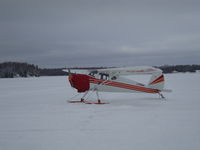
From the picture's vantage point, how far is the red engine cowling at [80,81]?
10.5 metres

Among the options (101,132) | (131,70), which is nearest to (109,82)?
(131,70)

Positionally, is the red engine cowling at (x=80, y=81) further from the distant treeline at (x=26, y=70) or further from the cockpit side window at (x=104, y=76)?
the distant treeline at (x=26, y=70)

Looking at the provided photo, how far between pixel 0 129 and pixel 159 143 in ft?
13.0

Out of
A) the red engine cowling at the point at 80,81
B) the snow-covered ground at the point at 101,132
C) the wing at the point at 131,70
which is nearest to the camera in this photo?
the snow-covered ground at the point at 101,132

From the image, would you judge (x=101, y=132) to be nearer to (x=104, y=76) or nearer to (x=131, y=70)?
(x=131, y=70)

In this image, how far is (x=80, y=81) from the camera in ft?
34.6

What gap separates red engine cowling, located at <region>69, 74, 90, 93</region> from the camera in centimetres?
1052

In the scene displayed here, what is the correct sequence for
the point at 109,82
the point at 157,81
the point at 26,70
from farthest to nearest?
the point at 26,70
the point at 157,81
the point at 109,82

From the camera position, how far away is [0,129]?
18.0 feet

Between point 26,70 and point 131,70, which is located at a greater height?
point 131,70

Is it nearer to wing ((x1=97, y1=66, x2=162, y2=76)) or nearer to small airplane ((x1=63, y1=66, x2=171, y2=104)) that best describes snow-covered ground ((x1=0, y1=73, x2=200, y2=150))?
wing ((x1=97, y1=66, x2=162, y2=76))

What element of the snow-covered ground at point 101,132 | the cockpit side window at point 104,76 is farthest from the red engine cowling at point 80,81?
the snow-covered ground at point 101,132

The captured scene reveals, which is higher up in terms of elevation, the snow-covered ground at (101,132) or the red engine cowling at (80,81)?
the red engine cowling at (80,81)

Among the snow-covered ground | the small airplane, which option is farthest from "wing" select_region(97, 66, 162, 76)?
the snow-covered ground
